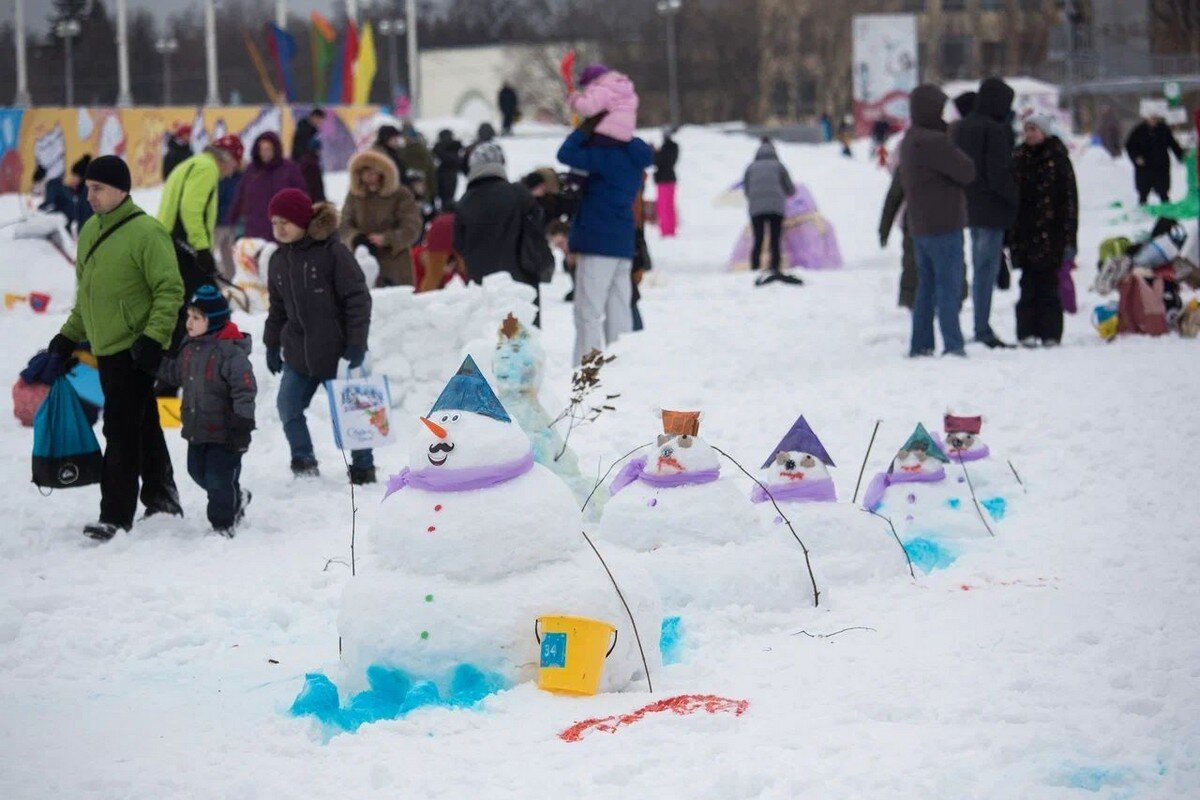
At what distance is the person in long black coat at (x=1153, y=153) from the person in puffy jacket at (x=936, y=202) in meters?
13.6

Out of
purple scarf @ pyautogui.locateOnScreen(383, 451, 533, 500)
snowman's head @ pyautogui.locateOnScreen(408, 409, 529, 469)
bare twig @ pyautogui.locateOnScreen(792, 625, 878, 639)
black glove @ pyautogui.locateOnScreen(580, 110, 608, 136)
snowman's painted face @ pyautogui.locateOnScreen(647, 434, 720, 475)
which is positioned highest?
black glove @ pyautogui.locateOnScreen(580, 110, 608, 136)

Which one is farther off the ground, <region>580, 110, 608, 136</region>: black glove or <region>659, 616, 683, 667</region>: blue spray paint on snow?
<region>580, 110, 608, 136</region>: black glove

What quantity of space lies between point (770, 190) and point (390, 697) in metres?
13.5

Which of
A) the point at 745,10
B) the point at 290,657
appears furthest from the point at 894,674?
the point at 745,10

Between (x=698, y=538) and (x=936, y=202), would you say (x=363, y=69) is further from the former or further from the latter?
(x=698, y=538)

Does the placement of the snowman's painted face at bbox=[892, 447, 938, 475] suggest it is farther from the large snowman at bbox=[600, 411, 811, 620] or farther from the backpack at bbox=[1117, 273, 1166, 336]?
the backpack at bbox=[1117, 273, 1166, 336]

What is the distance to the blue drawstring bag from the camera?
737cm

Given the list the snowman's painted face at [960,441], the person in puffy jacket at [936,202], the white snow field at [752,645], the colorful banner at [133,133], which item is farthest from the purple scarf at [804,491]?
the colorful banner at [133,133]

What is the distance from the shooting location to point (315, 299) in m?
8.16

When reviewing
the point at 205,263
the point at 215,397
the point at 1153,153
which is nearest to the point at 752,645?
the point at 215,397

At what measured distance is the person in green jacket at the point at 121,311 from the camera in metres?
7.16

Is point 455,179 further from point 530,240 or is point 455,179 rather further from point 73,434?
point 73,434

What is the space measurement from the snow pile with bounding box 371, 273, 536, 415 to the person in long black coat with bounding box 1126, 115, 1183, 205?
1642 centimetres

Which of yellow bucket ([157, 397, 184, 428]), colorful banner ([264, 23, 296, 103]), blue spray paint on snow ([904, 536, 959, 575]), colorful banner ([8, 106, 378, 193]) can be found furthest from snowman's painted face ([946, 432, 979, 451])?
colorful banner ([264, 23, 296, 103])
